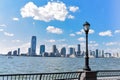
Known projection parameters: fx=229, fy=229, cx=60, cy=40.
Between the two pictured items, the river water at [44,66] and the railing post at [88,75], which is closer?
the railing post at [88,75]

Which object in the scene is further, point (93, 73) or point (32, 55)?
point (32, 55)

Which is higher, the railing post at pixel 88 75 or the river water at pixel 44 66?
the railing post at pixel 88 75

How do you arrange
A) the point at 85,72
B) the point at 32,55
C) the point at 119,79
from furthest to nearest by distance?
the point at 32,55
the point at 119,79
the point at 85,72

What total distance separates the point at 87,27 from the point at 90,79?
10.2ft

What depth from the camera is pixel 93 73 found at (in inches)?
541

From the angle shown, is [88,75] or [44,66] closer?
[88,75]

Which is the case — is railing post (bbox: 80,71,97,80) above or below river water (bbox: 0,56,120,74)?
above

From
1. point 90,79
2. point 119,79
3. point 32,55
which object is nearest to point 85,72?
point 90,79

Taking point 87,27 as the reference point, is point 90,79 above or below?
below

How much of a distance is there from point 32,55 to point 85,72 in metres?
166

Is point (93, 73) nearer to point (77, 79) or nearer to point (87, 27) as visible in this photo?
point (77, 79)

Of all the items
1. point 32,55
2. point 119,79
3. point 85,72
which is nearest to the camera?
point 85,72

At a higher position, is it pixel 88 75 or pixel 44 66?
pixel 88 75

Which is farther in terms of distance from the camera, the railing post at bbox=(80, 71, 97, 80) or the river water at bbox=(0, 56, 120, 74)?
the river water at bbox=(0, 56, 120, 74)
